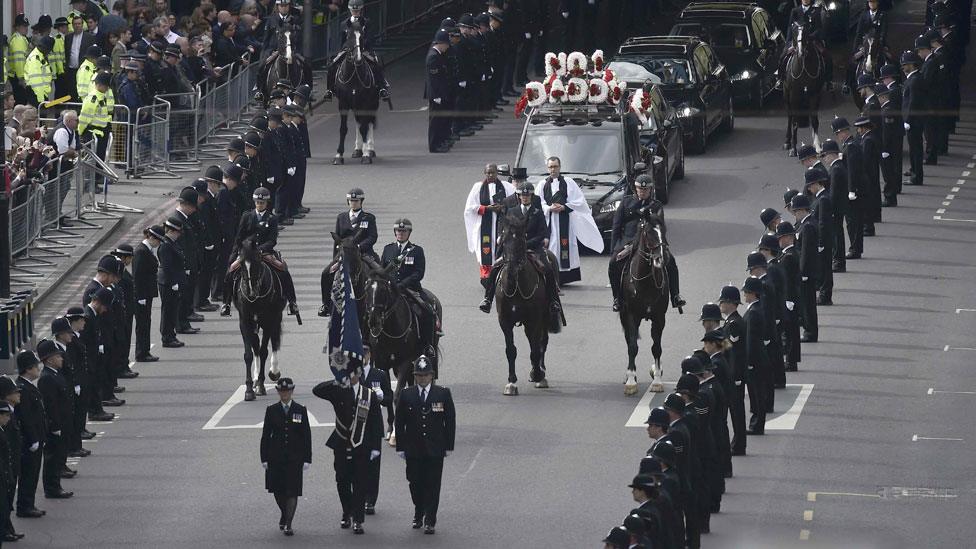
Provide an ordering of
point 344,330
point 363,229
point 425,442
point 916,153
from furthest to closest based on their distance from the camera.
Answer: point 916,153, point 363,229, point 344,330, point 425,442

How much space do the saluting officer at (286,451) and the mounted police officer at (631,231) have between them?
19.8ft

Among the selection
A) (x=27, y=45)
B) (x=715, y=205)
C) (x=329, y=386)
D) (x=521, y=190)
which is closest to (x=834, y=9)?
(x=715, y=205)

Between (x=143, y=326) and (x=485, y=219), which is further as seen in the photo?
(x=485, y=219)

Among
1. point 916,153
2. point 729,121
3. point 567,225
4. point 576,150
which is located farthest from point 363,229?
point 729,121

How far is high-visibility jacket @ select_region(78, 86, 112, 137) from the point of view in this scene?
112 ft

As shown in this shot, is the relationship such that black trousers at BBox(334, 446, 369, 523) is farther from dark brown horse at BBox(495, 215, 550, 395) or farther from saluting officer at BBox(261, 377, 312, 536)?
dark brown horse at BBox(495, 215, 550, 395)

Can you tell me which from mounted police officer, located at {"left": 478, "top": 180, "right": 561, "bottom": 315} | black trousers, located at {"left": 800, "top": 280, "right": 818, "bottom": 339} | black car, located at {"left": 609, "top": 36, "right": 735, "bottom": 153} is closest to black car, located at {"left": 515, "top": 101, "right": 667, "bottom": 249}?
black car, located at {"left": 609, "top": 36, "right": 735, "bottom": 153}

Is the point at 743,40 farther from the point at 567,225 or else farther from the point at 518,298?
the point at 518,298

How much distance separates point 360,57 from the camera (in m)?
37.5

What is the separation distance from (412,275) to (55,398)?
448cm

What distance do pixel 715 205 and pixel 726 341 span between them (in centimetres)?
1329

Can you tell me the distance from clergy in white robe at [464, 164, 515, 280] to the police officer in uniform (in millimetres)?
8728

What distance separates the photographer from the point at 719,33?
43250 millimetres

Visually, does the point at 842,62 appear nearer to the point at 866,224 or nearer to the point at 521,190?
the point at 866,224
